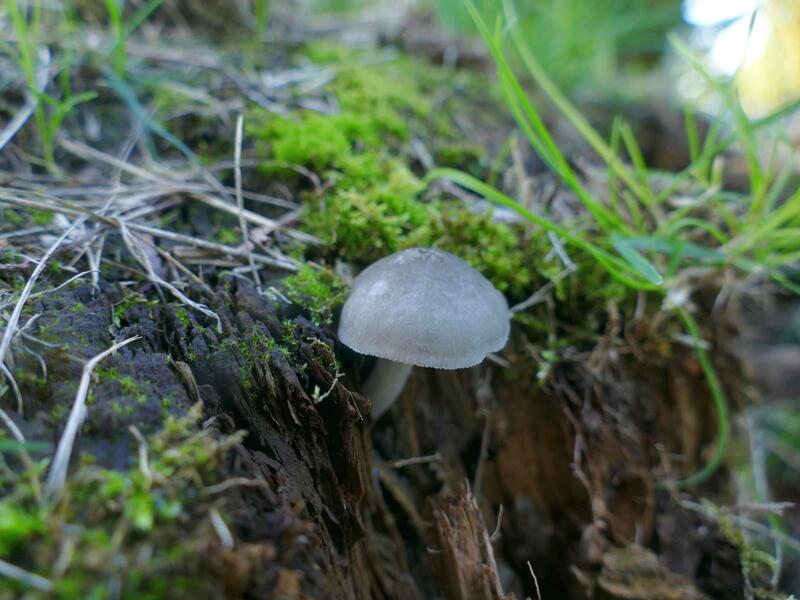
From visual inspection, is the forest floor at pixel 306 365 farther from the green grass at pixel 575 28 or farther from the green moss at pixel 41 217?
the green grass at pixel 575 28

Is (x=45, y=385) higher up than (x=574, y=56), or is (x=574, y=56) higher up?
(x=574, y=56)

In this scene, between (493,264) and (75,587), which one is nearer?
(75,587)

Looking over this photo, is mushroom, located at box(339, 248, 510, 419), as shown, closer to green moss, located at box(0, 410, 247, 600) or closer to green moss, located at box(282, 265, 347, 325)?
green moss, located at box(282, 265, 347, 325)

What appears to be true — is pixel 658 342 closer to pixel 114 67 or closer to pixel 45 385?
pixel 45 385

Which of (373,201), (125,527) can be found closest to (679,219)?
(373,201)

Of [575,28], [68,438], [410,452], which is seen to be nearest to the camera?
[68,438]

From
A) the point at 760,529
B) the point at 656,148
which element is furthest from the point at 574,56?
the point at 760,529

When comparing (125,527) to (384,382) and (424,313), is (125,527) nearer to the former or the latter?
(424,313)

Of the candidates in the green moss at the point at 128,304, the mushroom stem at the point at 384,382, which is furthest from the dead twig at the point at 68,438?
the mushroom stem at the point at 384,382
